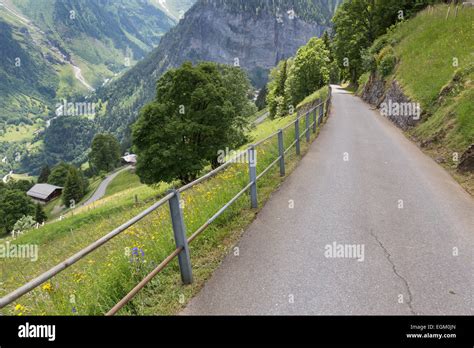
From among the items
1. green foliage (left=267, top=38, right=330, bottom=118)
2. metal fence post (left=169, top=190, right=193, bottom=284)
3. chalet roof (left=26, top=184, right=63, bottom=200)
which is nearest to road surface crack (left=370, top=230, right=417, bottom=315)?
metal fence post (left=169, top=190, right=193, bottom=284)

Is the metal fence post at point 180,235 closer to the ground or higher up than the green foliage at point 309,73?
closer to the ground

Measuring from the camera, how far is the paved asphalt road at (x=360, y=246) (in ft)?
14.6

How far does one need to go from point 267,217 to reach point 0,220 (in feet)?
237

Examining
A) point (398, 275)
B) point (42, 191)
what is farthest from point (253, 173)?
point (42, 191)

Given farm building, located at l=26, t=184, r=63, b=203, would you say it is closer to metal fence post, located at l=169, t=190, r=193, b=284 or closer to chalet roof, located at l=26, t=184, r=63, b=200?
chalet roof, located at l=26, t=184, r=63, b=200

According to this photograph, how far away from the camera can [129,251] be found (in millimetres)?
5273

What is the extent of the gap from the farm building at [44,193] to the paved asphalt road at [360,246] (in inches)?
3919

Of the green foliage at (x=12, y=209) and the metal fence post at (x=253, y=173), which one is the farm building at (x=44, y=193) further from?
the metal fence post at (x=253, y=173)

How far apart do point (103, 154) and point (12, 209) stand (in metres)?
47.4

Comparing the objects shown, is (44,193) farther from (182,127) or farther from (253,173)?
(253,173)

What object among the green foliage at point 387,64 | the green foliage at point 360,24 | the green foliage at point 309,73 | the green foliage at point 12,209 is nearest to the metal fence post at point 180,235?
the green foliage at point 387,64

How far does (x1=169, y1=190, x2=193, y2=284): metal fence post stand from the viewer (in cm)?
441
